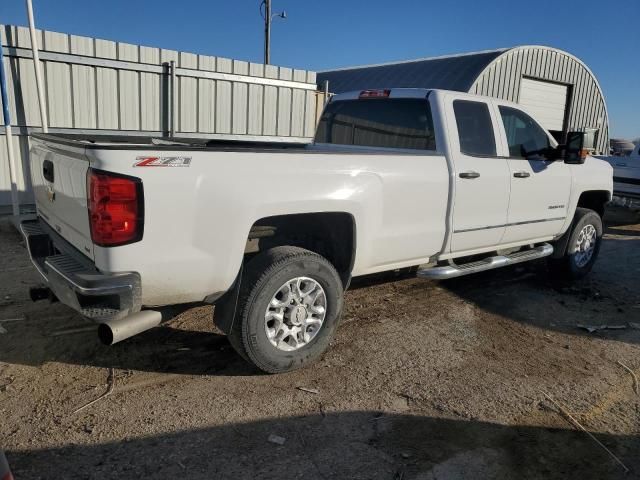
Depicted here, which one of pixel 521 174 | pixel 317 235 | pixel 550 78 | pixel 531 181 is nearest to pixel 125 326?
pixel 317 235

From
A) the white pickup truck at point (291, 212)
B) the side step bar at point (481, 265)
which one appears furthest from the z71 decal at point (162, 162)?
the side step bar at point (481, 265)

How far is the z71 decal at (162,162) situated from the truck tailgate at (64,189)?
31 centimetres

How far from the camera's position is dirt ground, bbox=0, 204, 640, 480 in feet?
9.23

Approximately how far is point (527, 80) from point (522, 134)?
53.7ft

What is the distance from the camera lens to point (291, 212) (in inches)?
140

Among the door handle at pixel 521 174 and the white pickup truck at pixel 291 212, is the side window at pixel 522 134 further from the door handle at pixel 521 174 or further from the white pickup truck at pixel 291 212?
the door handle at pixel 521 174

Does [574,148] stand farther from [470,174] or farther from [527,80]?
[527,80]

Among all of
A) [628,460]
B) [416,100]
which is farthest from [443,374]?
[416,100]

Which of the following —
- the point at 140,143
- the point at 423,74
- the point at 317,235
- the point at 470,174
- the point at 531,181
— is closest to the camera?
the point at 317,235

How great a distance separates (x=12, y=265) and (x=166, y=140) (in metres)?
2.57

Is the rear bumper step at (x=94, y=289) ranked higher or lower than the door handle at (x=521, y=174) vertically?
lower

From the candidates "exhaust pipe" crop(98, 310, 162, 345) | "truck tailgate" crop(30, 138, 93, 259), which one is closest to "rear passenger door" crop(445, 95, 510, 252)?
"exhaust pipe" crop(98, 310, 162, 345)

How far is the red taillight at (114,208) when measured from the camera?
2.83m

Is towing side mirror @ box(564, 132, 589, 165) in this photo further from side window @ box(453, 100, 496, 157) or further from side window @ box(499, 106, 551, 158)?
side window @ box(453, 100, 496, 157)
